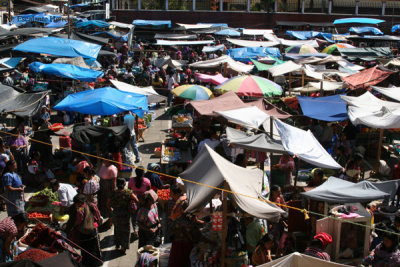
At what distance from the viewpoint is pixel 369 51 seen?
2280 cm

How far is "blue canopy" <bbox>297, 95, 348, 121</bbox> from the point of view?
37.3 feet

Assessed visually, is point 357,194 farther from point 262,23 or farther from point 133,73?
point 262,23

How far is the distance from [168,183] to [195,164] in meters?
2.44

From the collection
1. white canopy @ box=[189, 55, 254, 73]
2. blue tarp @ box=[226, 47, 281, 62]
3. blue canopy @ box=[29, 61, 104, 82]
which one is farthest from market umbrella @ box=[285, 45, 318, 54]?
blue canopy @ box=[29, 61, 104, 82]

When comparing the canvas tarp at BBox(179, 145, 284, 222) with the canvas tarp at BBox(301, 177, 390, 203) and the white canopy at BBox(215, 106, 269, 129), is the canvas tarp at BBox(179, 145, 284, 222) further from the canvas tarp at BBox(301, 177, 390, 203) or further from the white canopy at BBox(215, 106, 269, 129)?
the white canopy at BBox(215, 106, 269, 129)

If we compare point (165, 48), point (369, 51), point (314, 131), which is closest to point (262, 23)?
point (165, 48)

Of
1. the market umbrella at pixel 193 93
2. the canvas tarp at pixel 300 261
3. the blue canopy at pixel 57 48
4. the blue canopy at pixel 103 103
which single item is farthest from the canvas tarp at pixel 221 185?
the blue canopy at pixel 57 48

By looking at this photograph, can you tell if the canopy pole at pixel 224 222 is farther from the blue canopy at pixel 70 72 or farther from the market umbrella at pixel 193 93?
the blue canopy at pixel 70 72

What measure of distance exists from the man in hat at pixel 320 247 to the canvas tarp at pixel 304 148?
6.49 ft

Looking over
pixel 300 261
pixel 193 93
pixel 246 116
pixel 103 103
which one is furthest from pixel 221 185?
pixel 193 93

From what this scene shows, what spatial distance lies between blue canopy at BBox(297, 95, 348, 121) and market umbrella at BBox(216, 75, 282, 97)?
0.93 metres

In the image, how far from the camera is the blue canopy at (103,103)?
35.2 feet

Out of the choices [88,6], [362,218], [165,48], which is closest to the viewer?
[362,218]

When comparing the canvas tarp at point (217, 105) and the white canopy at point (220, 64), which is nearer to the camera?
the canvas tarp at point (217, 105)
